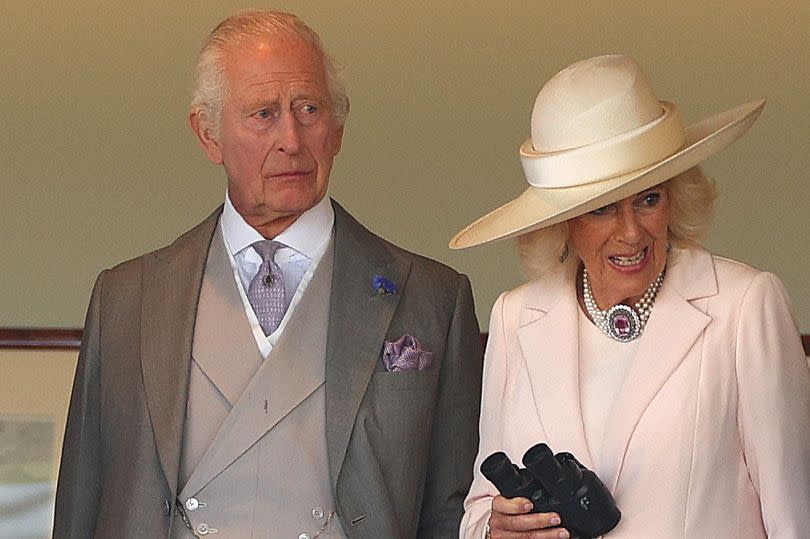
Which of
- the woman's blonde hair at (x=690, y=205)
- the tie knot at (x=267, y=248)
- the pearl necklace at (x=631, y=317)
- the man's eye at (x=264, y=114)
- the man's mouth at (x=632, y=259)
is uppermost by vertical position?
the man's eye at (x=264, y=114)

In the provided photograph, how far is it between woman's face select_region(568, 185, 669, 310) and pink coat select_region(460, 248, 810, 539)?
6 cm

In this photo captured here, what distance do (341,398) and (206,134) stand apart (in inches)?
24.3

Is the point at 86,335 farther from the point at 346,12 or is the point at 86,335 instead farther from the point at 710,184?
the point at 346,12

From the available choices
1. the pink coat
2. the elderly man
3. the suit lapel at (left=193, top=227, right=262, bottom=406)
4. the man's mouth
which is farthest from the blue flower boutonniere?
the man's mouth

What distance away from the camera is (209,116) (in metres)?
4.07

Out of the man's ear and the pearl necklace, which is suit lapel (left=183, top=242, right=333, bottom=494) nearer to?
the man's ear

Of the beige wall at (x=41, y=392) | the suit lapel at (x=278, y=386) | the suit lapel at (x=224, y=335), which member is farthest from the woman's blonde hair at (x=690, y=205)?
the beige wall at (x=41, y=392)

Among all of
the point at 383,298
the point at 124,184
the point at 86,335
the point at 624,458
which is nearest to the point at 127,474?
the point at 86,335

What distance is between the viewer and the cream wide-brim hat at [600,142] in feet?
11.4

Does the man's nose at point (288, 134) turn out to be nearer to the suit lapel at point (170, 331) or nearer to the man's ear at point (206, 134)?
the man's ear at point (206, 134)

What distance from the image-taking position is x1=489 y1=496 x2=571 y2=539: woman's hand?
342 centimetres

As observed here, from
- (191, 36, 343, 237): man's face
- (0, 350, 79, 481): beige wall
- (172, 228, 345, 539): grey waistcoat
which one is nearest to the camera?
(172, 228, 345, 539): grey waistcoat

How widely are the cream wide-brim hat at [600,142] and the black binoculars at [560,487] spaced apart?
42cm

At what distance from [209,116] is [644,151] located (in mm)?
974
